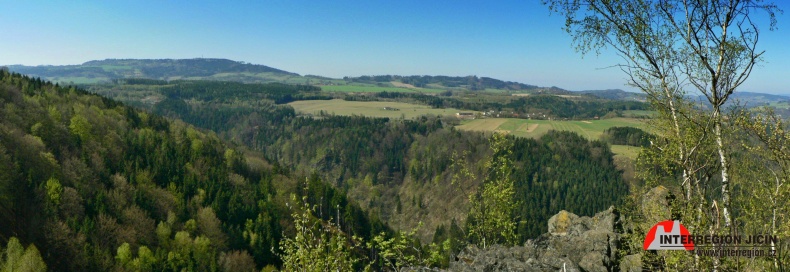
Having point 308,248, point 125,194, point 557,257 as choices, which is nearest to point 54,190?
point 125,194

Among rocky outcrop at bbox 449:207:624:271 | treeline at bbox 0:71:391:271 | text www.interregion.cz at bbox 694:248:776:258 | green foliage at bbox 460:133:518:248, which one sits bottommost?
treeline at bbox 0:71:391:271

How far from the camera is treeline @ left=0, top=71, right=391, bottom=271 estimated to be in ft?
230

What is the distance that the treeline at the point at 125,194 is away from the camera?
70.1 metres

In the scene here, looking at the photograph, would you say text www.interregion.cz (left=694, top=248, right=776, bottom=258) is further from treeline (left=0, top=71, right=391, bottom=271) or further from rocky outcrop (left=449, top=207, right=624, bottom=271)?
treeline (left=0, top=71, right=391, bottom=271)

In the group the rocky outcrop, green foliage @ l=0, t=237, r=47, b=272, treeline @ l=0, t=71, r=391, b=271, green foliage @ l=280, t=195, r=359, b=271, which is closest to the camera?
green foliage @ l=280, t=195, r=359, b=271

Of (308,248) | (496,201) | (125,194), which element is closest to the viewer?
(308,248)

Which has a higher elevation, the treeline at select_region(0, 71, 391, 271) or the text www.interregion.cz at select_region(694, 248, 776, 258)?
the text www.interregion.cz at select_region(694, 248, 776, 258)

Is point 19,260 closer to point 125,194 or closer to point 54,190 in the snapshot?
point 54,190

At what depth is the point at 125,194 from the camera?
88.3 m

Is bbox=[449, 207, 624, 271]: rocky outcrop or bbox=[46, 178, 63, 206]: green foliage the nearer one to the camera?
bbox=[449, 207, 624, 271]: rocky outcrop

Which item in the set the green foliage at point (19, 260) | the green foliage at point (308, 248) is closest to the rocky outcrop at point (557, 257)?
the green foliage at point (308, 248)

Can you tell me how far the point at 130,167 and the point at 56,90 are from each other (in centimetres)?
5314

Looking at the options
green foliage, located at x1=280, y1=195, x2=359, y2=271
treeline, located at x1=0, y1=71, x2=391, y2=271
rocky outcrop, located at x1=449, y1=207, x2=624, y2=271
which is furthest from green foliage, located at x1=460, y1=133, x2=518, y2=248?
treeline, located at x1=0, y1=71, x2=391, y2=271

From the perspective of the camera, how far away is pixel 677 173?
19234mm
